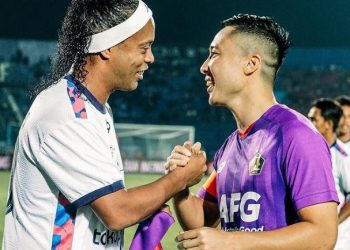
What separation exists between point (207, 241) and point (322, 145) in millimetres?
557

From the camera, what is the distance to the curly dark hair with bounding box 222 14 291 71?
2957 millimetres

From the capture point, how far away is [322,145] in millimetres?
2547

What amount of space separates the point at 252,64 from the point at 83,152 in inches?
34.1

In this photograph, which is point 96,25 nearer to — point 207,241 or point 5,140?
point 207,241

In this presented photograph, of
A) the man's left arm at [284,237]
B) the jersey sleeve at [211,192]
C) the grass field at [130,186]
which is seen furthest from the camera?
the grass field at [130,186]

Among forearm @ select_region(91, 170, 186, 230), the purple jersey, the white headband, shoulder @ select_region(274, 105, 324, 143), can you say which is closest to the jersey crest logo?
the purple jersey

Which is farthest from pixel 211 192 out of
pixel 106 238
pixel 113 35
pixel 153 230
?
pixel 113 35

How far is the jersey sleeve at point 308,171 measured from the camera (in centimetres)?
247

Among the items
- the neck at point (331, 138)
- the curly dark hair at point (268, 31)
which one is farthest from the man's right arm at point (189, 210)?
the neck at point (331, 138)

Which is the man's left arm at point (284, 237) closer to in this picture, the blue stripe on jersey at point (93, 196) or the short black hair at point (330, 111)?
the blue stripe on jersey at point (93, 196)

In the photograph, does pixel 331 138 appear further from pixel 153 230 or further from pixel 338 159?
pixel 153 230

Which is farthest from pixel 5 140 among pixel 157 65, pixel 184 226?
pixel 184 226

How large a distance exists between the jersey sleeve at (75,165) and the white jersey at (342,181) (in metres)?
3.72

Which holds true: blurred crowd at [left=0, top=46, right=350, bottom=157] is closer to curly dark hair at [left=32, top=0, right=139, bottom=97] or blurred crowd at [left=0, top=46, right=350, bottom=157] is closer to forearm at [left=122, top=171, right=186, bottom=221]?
curly dark hair at [left=32, top=0, right=139, bottom=97]
